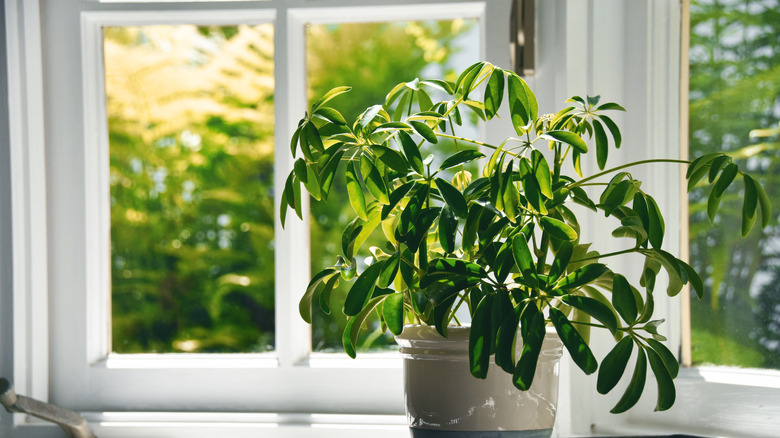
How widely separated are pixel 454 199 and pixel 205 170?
1.66 meters

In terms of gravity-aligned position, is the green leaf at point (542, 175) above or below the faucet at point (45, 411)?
above

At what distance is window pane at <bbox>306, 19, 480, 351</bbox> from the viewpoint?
1601 mm

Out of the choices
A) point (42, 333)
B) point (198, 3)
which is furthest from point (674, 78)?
point (42, 333)

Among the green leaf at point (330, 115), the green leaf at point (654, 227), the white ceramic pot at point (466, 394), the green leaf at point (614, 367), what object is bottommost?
the white ceramic pot at point (466, 394)

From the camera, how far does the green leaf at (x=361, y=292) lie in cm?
64

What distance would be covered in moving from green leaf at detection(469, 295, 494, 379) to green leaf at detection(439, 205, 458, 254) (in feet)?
0.22

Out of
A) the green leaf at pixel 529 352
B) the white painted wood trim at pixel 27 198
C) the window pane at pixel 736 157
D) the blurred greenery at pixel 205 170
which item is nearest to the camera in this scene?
the green leaf at pixel 529 352

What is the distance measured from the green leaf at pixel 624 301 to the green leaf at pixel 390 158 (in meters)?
0.23

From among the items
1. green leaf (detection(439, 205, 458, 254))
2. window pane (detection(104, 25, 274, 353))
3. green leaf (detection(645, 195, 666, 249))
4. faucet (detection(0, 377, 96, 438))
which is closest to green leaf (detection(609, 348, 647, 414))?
green leaf (detection(645, 195, 666, 249))

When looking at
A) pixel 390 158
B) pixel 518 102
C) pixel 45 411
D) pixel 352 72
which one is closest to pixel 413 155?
pixel 390 158

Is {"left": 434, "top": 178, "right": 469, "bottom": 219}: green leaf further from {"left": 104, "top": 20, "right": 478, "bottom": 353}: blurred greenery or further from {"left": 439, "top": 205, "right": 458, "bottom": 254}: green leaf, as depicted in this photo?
{"left": 104, "top": 20, "right": 478, "bottom": 353}: blurred greenery

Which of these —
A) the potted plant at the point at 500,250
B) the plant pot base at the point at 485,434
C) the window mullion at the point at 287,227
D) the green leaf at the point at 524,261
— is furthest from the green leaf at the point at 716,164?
the window mullion at the point at 287,227

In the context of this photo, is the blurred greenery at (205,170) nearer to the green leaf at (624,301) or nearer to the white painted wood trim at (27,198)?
the white painted wood trim at (27,198)

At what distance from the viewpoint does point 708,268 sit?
97 centimetres
